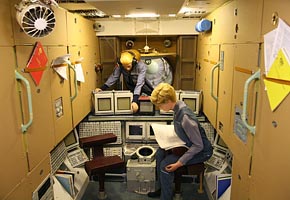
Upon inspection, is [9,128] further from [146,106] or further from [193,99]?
[193,99]

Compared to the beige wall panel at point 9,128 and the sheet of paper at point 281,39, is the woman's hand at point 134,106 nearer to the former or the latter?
the beige wall panel at point 9,128

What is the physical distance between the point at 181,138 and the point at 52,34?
142 cm

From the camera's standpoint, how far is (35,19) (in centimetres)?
157

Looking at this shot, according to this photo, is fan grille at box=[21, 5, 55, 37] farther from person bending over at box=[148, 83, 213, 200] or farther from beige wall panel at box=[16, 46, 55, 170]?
person bending over at box=[148, 83, 213, 200]

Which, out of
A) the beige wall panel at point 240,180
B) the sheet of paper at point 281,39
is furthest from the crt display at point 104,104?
the sheet of paper at point 281,39

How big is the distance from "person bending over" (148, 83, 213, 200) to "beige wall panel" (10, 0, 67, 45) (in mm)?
977

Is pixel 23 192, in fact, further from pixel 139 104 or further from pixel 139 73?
pixel 139 73

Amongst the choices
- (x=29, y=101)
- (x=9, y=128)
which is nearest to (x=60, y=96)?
(x=29, y=101)

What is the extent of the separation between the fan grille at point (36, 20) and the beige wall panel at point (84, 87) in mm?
966

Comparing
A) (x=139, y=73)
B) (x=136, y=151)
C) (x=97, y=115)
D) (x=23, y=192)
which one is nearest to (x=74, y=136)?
(x=97, y=115)

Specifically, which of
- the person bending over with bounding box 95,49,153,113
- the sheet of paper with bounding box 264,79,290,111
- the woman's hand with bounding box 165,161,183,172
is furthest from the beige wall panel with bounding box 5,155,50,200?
the sheet of paper with bounding box 264,79,290,111

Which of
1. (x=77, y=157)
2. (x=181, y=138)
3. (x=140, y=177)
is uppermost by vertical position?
(x=181, y=138)

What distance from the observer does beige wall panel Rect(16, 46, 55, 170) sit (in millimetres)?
1693

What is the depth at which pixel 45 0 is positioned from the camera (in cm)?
164
